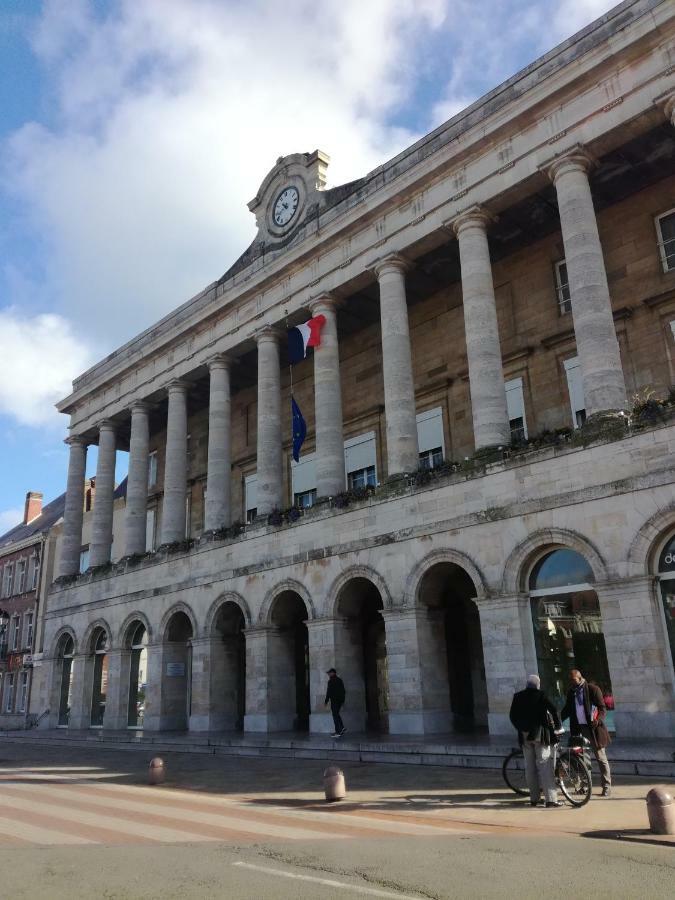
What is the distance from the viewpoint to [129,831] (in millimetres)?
→ 10000

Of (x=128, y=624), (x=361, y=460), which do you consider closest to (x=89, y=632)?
(x=128, y=624)

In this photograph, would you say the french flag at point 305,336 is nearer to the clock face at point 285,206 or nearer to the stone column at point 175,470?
the clock face at point 285,206

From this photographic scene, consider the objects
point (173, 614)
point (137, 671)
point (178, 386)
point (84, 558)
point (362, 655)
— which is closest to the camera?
point (362, 655)

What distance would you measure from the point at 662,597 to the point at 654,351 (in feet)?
26.5

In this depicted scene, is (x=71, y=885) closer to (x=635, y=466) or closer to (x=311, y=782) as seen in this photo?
(x=311, y=782)

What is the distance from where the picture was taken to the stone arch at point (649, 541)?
51.5 feet

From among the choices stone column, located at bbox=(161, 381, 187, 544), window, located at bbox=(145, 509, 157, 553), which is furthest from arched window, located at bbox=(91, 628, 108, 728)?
stone column, located at bbox=(161, 381, 187, 544)

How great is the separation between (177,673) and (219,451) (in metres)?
8.53

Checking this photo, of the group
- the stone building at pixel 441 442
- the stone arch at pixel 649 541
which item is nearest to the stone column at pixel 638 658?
the stone building at pixel 441 442

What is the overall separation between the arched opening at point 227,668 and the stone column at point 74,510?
11.9m

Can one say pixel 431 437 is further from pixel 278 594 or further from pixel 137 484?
pixel 137 484

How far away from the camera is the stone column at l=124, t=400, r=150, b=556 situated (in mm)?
32219

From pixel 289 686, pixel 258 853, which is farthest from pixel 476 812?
pixel 289 686

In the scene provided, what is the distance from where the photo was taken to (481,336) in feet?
67.4
